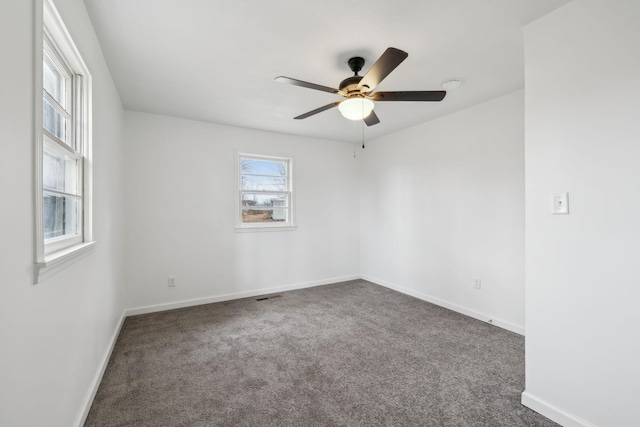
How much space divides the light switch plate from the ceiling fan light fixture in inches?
53.2

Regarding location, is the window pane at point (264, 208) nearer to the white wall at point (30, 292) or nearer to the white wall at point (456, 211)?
the white wall at point (456, 211)

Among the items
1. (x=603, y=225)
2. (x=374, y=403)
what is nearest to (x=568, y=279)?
(x=603, y=225)

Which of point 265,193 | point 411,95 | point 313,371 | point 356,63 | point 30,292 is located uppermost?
point 356,63

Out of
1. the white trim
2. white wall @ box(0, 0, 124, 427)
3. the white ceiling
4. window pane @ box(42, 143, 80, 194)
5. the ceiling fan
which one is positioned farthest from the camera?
the ceiling fan

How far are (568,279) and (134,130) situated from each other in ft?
14.2

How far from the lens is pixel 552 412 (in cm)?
175

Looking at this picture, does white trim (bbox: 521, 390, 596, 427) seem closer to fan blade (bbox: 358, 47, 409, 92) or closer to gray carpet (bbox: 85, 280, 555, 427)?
gray carpet (bbox: 85, 280, 555, 427)

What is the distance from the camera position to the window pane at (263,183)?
4289mm

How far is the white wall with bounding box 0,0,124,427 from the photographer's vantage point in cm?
91

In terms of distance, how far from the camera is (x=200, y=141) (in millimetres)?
3891

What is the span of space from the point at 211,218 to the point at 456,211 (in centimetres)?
319

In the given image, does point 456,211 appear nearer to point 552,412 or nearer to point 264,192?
point 552,412

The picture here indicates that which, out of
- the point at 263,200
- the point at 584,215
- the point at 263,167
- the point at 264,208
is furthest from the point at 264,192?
the point at 584,215

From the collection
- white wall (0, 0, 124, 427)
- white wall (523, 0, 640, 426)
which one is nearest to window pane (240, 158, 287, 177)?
white wall (0, 0, 124, 427)
